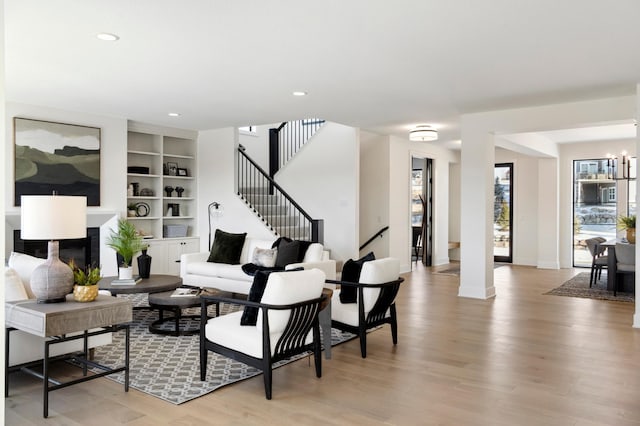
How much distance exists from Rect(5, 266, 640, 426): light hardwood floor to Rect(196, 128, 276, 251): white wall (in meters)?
4.07

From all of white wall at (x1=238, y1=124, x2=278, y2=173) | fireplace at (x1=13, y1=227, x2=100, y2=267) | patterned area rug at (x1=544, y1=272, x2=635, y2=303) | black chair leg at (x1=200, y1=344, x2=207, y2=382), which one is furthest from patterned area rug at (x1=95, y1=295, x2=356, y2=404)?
white wall at (x1=238, y1=124, x2=278, y2=173)

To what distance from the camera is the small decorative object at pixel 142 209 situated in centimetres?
872

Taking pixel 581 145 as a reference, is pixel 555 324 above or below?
below

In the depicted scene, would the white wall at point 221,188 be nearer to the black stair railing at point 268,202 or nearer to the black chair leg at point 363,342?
the black stair railing at point 268,202

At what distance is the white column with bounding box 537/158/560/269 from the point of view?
1102 centimetres

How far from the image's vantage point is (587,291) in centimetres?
800

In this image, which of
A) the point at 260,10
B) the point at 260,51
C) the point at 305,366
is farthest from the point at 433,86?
the point at 305,366

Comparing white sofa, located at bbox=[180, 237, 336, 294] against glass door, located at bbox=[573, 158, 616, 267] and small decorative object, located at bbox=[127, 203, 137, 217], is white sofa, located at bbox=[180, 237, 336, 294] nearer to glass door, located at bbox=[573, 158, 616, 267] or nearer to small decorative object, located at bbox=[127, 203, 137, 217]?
small decorative object, located at bbox=[127, 203, 137, 217]

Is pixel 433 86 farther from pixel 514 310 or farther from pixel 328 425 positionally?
pixel 328 425

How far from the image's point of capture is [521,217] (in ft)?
38.0

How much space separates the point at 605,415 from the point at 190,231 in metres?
7.72

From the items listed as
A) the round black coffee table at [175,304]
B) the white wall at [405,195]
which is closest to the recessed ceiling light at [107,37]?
the round black coffee table at [175,304]

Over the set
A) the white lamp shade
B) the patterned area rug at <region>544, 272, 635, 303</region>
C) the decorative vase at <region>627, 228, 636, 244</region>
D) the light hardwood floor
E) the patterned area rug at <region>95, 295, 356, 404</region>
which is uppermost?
the white lamp shade

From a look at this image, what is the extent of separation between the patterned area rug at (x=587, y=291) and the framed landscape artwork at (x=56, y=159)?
287 inches
